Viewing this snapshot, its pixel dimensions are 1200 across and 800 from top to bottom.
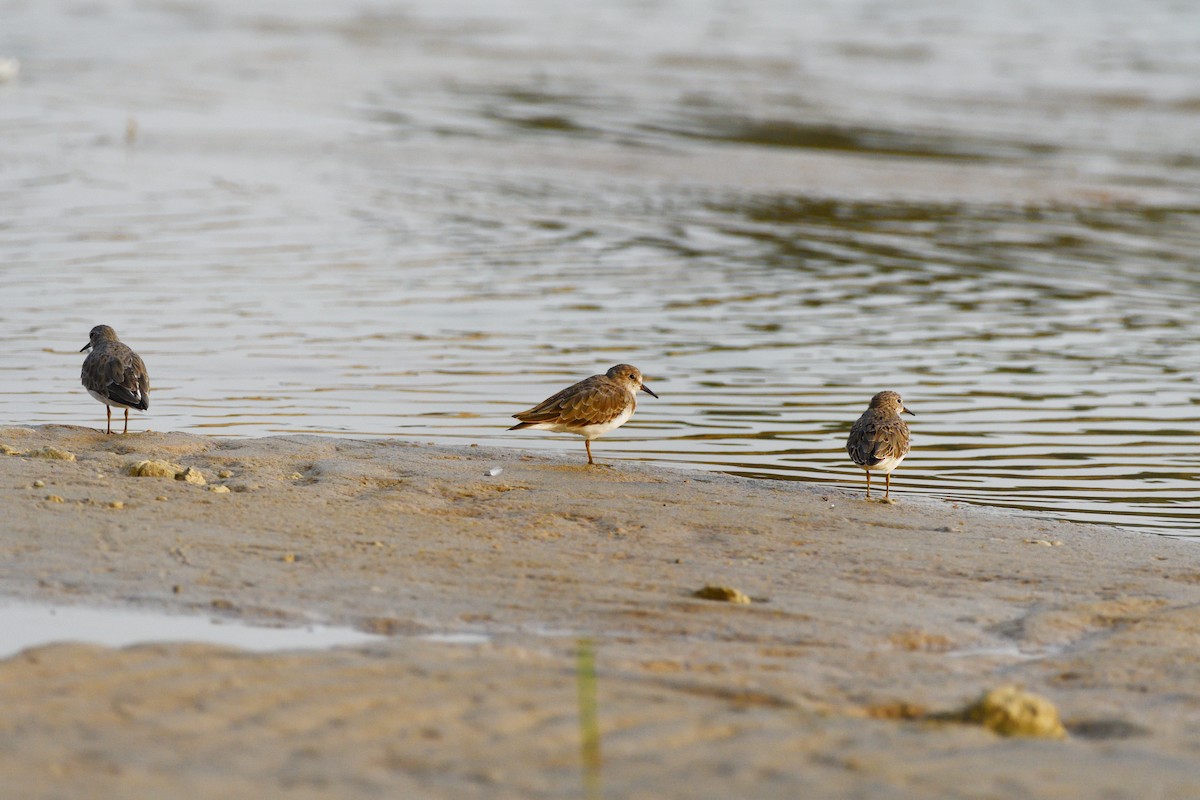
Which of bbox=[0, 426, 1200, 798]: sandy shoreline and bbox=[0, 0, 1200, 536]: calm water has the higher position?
bbox=[0, 0, 1200, 536]: calm water

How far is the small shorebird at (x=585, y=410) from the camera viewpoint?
34.1 ft

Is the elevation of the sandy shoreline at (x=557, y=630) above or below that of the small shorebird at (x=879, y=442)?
below

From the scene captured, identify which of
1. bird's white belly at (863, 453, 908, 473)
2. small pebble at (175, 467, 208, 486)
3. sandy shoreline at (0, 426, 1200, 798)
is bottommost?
sandy shoreline at (0, 426, 1200, 798)

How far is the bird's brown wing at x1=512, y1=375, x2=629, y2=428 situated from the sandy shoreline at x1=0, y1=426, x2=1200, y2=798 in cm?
36

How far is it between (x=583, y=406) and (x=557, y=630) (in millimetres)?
3534

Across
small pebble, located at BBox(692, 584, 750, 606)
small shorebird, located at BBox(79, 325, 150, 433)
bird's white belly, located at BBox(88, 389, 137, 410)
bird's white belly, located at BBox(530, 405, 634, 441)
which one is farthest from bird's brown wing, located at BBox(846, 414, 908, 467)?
bird's white belly, located at BBox(88, 389, 137, 410)

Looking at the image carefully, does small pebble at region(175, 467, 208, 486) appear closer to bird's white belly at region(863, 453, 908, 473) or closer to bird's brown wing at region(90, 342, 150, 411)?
bird's brown wing at region(90, 342, 150, 411)

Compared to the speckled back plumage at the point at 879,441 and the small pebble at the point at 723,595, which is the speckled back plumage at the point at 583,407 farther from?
the small pebble at the point at 723,595

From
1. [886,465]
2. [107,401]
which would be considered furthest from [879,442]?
[107,401]

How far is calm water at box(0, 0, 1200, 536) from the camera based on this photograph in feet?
39.5

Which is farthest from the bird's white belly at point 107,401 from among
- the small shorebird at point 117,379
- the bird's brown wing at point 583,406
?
the bird's brown wing at point 583,406

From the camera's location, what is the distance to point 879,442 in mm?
9516

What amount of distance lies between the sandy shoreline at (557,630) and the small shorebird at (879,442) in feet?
0.90

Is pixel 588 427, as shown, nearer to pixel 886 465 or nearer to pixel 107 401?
pixel 886 465
